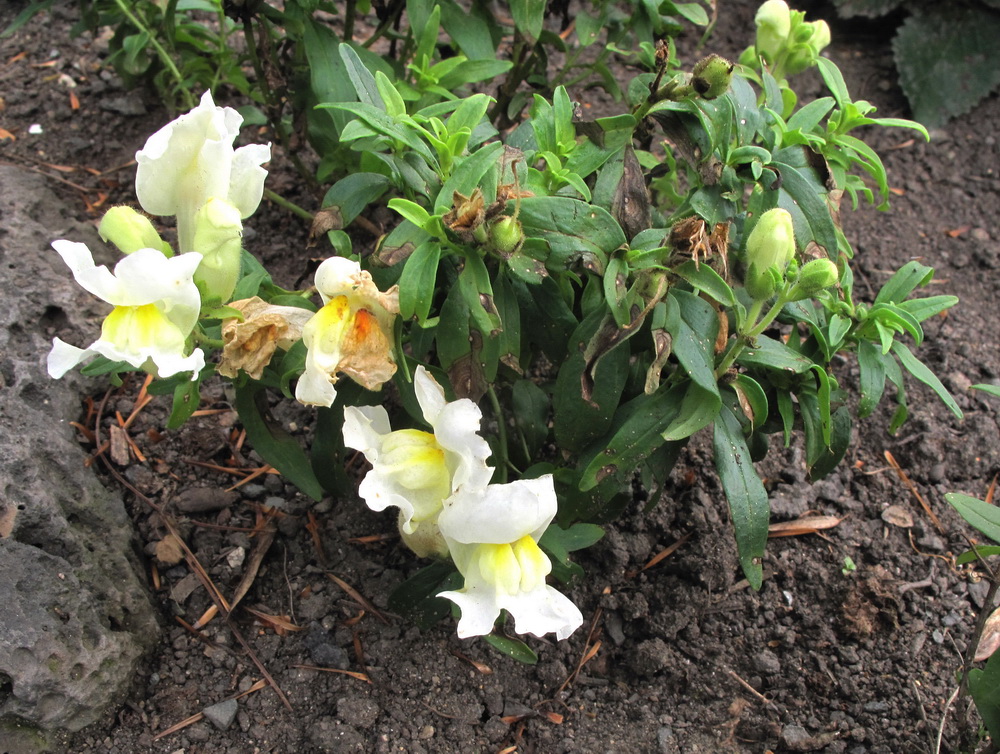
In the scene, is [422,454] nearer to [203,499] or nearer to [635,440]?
[635,440]

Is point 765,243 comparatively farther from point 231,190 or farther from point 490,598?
point 231,190

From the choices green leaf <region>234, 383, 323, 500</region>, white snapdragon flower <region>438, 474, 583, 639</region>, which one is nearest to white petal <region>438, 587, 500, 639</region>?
white snapdragon flower <region>438, 474, 583, 639</region>

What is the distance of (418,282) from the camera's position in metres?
1.62

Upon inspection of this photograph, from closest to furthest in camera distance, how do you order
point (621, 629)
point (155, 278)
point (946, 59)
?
point (155, 278) → point (621, 629) → point (946, 59)

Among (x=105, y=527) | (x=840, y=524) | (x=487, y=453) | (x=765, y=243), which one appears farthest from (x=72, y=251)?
(x=840, y=524)

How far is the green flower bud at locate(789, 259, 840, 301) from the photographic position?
1653 millimetres

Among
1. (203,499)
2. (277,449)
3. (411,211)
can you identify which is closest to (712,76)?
(411,211)

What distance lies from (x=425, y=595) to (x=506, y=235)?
2.93 feet

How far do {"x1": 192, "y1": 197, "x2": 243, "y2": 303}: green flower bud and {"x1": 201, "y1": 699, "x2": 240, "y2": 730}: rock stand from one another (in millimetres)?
952

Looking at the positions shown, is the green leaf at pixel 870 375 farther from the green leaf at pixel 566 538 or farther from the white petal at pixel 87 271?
the white petal at pixel 87 271

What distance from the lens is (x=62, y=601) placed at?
6.21ft

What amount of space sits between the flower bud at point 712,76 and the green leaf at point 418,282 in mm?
592

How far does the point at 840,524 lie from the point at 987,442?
0.62 meters

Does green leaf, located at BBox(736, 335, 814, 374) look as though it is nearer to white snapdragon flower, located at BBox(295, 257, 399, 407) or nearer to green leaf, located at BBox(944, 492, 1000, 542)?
green leaf, located at BBox(944, 492, 1000, 542)
